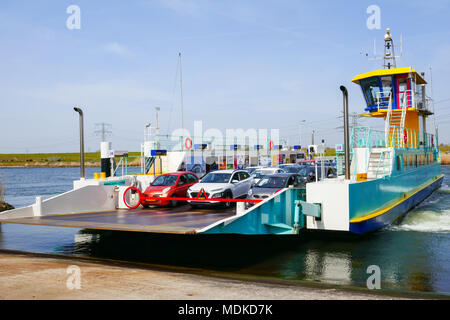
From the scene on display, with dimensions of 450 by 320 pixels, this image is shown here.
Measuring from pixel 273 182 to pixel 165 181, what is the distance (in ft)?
14.8

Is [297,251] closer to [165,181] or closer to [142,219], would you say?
[142,219]

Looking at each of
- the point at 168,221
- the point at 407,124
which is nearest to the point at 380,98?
the point at 407,124

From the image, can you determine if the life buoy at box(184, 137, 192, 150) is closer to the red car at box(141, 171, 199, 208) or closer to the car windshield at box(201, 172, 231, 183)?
the red car at box(141, 171, 199, 208)

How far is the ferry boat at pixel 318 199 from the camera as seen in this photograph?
11.6m

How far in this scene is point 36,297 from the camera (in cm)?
683

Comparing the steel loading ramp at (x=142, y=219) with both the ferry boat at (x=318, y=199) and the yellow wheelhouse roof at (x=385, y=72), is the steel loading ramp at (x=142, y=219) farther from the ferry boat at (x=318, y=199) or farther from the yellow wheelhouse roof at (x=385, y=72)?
the yellow wheelhouse roof at (x=385, y=72)

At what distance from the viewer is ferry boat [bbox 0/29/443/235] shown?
37.9ft

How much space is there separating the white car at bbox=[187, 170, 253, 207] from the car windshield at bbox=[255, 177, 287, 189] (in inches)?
27.4

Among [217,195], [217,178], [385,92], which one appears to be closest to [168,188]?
[217,178]

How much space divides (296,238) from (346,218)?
3.07 meters

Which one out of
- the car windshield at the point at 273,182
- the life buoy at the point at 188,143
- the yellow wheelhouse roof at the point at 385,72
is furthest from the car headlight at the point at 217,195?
the yellow wheelhouse roof at the point at 385,72

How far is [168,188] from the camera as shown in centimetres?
1619
